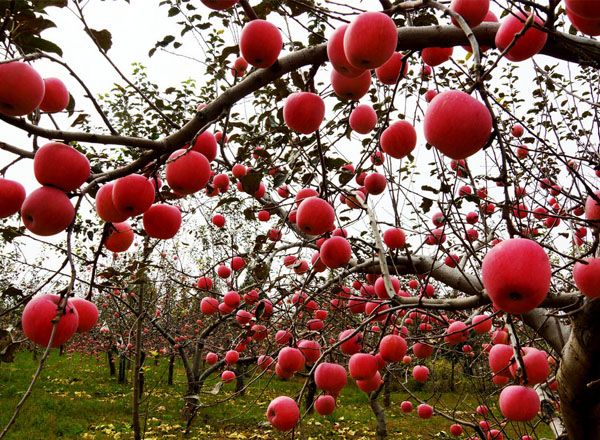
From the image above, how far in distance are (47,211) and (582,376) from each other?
9.49 feet

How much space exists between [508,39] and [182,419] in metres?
10.0

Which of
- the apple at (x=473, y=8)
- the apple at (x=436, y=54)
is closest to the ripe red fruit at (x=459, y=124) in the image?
the apple at (x=473, y=8)

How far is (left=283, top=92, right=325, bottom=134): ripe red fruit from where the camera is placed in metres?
1.53

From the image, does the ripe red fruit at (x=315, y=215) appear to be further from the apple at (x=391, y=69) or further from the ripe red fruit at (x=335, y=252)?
the apple at (x=391, y=69)

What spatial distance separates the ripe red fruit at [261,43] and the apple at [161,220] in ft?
2.17

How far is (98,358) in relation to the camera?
58.0 feet

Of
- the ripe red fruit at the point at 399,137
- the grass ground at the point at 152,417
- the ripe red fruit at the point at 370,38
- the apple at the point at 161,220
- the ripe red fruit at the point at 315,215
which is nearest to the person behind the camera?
the ripe red fruit at the point at 370,38

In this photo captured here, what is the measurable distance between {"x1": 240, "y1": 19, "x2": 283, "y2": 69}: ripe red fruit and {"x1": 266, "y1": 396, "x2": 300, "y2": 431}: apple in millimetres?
1613

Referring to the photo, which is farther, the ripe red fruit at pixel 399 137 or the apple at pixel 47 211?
the ripe red fruit at pixel 399 137

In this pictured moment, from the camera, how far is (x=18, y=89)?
987mm

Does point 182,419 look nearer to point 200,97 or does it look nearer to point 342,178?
point 200,97

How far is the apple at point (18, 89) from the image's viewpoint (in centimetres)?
97

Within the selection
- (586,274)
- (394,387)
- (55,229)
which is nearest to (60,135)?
(55,229)

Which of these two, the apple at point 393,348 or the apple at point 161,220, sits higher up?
the apple at point 161,220
